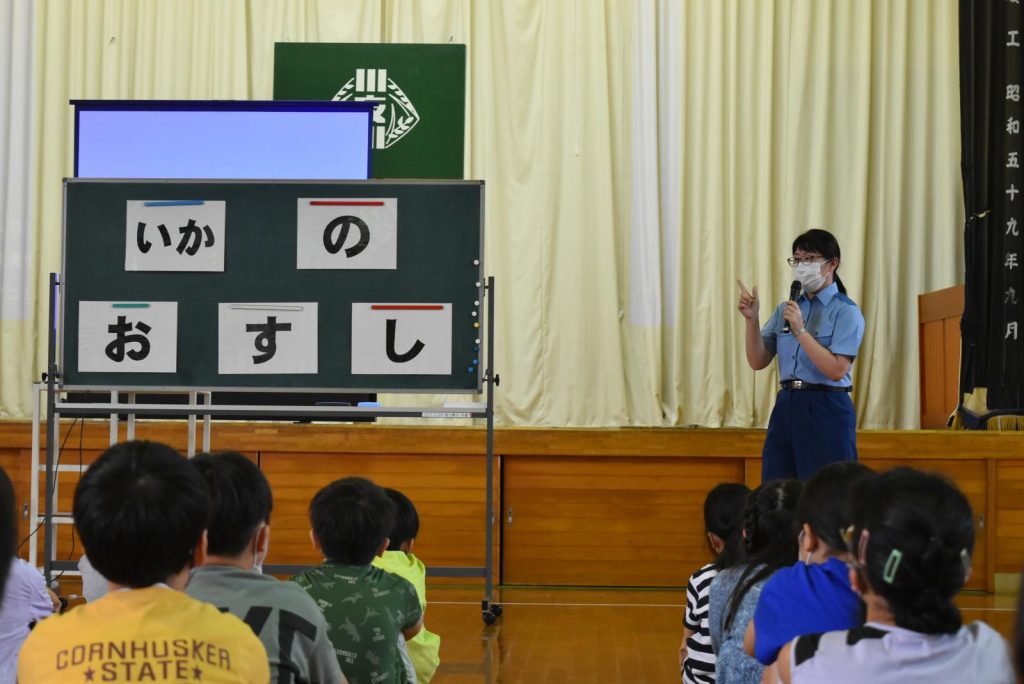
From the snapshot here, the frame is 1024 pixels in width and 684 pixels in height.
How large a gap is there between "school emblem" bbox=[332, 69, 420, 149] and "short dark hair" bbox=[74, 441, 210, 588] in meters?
4.50

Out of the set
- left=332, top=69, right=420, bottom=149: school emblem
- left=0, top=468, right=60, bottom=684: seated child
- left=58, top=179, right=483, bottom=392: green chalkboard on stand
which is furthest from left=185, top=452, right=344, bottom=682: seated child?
left=332, top=69, right=420, bottom=149: school emblem

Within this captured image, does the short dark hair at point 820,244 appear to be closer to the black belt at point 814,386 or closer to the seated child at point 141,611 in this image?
the black belt at point 814,386

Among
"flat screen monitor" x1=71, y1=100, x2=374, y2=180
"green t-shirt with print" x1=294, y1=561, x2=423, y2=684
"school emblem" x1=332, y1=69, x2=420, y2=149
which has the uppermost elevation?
"school emblem" x1=332, y1=69, x2=420, y2=149

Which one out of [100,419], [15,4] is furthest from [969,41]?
[15,4]

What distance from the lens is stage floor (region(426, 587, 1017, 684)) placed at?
3453mm

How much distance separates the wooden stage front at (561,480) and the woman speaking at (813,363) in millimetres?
1297

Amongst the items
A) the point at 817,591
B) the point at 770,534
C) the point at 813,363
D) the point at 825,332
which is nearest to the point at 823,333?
the point at 825,332

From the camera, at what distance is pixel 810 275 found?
12.6 feet

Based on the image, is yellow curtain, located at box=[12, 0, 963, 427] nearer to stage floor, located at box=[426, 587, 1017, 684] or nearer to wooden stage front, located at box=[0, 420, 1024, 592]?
wooden stage front, located at box=[0, 420, 1024, 592]

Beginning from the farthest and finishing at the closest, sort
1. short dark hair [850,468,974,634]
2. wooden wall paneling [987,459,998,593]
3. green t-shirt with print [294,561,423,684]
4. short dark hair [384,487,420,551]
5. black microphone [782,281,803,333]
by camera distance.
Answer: wooden wall paneling [987,459,998,593] → black microphone [782,281,803,333] → short dark hair [384,487,420,551] → green t-shirt with print [294,561,423,684] → short dark hair [850,468,974,634]

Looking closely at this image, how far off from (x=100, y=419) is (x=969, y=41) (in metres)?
4.74

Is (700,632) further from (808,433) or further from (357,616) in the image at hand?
(808,433)

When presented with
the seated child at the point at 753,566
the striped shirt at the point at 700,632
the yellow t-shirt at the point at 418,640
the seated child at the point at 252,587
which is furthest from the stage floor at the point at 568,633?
the seated child at the point at 252,587

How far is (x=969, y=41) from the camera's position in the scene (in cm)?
593
